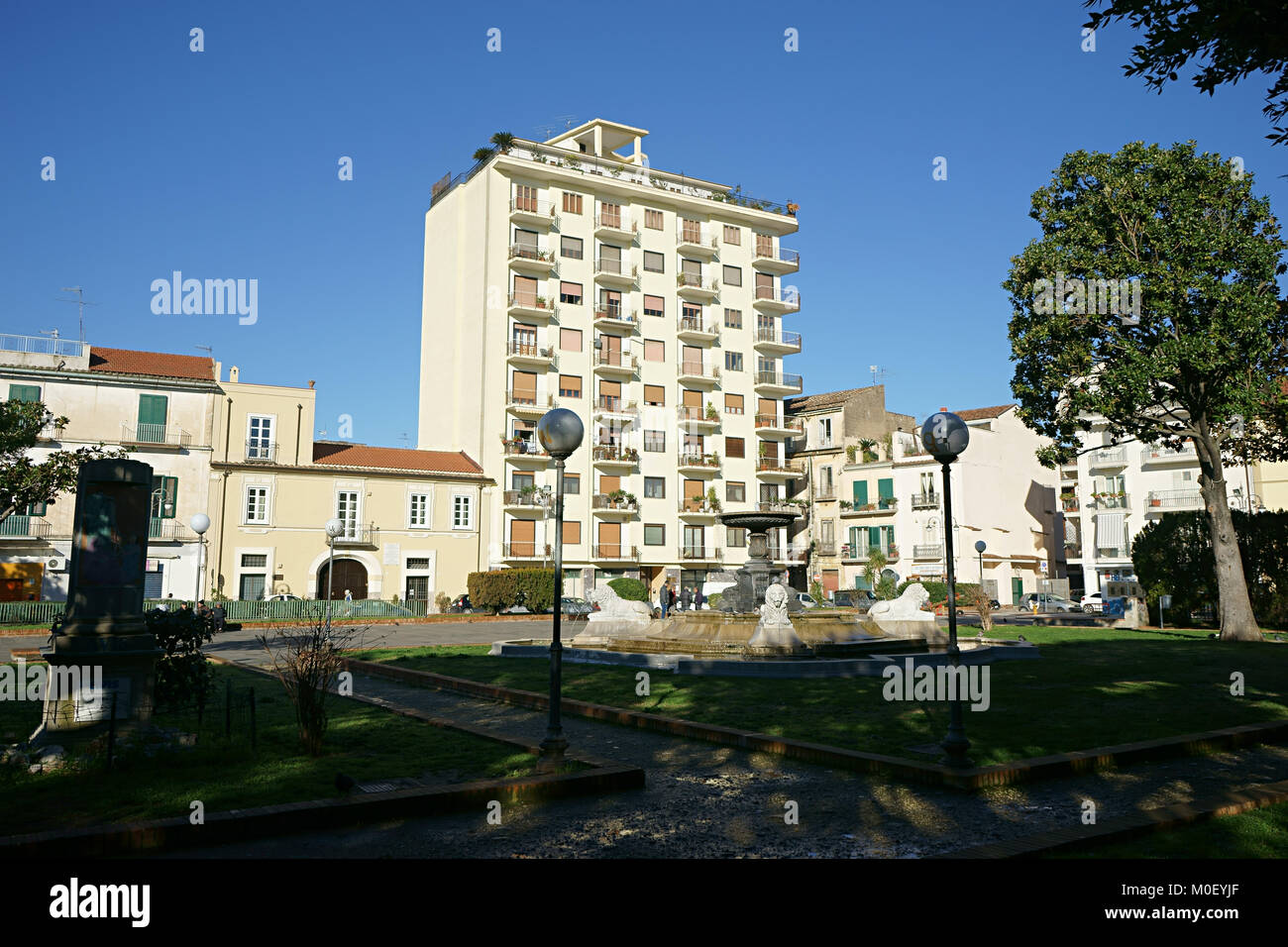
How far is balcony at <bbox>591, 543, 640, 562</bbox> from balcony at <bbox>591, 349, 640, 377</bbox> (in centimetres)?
1025

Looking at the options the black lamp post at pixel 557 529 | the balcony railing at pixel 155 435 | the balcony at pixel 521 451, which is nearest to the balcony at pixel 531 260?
the balcony at pixel 521 451

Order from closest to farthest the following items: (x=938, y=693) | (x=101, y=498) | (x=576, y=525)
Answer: (x=101, y=498), (x=938, y=693), (x=576, y=525)

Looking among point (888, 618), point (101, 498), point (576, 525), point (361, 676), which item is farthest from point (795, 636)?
point (576, 525)

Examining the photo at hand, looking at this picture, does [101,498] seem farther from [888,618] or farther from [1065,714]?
[888,618]

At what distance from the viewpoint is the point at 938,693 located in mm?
13273

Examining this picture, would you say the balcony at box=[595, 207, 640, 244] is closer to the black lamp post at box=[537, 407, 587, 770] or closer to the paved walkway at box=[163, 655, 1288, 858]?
the black lamp post at box=[537, 407, 587, 770]

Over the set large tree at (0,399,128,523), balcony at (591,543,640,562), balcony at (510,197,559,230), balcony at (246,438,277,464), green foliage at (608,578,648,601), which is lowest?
green foliage at (608,578,648,601)

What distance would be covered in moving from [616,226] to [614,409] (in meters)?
11.3

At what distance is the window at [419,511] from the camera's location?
48219 millimetres

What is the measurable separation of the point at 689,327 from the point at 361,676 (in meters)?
42.3

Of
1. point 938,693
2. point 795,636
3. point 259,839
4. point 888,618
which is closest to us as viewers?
point 259,839

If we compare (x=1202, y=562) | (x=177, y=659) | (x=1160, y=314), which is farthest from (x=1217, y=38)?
(x=1202, y=562)

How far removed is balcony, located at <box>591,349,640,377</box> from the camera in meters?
53.6

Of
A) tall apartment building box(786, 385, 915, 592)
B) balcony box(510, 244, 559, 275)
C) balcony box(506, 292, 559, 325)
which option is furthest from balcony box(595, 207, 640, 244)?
tall apartment building box(786, 385, 915, 592)
